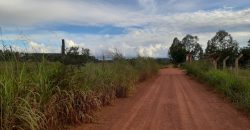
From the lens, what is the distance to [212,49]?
80312 millimetres

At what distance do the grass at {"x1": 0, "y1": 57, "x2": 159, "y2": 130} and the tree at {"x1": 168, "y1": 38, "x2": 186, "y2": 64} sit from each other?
84742 mm

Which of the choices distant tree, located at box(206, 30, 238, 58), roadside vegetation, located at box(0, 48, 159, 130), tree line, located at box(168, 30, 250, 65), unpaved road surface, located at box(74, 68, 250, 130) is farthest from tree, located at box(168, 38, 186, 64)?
roadside vegetation, located at box(0, 48, 159, 130)

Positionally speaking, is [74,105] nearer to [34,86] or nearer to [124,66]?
[34,86]

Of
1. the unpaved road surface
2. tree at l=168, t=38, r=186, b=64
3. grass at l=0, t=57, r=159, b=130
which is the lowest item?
the unpaved road surface

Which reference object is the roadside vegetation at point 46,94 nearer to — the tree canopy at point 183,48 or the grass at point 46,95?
the grass at point 46,95

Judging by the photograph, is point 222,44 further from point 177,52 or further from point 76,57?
point 76,57

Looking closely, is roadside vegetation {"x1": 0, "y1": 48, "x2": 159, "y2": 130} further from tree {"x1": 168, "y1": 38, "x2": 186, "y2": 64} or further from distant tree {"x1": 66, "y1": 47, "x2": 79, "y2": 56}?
tree {"x1": 168, "y1": 38, "x2": 186, "y2": 64}

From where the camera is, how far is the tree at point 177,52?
9938 centimetres

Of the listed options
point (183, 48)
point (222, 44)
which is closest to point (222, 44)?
point (222, 44)

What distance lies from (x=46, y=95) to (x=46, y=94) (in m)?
0.04

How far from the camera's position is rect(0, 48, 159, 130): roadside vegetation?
8.17 meters

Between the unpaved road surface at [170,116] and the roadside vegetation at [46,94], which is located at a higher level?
the roadside vegetation at [46,94]

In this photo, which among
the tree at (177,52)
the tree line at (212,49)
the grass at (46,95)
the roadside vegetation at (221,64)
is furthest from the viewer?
the tree at (177,52)

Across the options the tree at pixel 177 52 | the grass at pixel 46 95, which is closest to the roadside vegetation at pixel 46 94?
the grass at pixel 46 95
